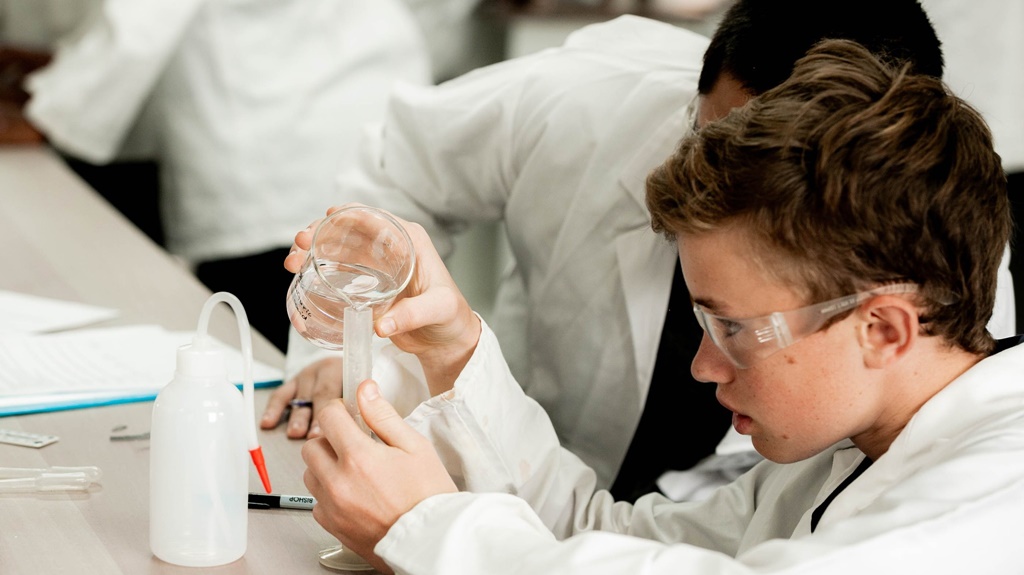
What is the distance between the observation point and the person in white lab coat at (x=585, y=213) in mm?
1554

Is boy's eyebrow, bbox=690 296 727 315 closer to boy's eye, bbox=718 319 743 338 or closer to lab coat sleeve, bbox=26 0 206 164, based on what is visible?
boy's eye, bbox=718 319 743 338

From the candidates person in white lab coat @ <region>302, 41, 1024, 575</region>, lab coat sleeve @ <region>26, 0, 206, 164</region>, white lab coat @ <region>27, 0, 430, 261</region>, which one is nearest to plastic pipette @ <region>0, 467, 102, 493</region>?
person in white lab coat @ <region>302, 41, 1024, 575</region>

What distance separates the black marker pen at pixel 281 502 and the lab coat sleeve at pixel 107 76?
1724 millimetres

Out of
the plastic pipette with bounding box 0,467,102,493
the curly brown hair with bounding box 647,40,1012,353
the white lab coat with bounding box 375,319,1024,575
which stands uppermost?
the curly brown hair with bounding box 647,40,1012,353

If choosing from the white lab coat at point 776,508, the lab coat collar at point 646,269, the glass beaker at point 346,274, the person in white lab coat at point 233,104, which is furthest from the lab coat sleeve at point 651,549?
the person in white lab coat at point 233,104

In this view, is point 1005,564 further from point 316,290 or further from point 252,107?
point 252,107

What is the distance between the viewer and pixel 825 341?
96 cm

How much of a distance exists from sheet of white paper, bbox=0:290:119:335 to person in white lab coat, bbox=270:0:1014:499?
1.16ft

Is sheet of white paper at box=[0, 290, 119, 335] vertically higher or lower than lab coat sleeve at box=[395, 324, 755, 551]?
lower

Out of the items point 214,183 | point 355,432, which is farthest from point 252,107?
point 355,432

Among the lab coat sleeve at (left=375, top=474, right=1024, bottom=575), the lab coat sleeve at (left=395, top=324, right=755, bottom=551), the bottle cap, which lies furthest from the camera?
the lab coat sleeve at (left=395, top=324, right=755, bottom=551)

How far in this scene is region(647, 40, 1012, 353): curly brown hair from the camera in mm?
922

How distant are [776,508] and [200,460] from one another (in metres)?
0.59

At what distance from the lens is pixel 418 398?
125 centimetres
